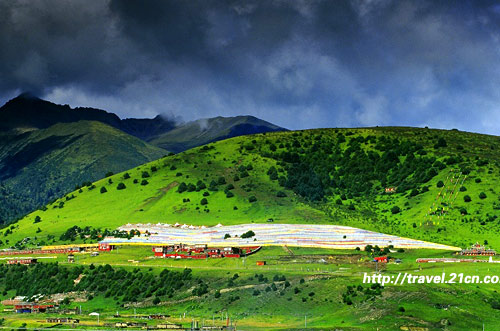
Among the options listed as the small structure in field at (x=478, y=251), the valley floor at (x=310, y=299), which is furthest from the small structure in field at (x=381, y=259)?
the small structure in field at (x=478, y=251)

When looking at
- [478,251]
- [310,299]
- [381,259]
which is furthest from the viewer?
[478,251]

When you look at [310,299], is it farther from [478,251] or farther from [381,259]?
[478,251]

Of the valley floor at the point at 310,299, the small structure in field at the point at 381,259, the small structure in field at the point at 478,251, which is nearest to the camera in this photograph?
the valley floor at the point at 310,299

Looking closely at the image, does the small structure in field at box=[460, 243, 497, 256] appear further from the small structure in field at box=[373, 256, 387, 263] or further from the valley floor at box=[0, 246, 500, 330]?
the small structure in field at box=[373, 256, 387, 263]

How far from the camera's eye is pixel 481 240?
185750mm

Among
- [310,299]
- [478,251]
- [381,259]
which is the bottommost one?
[310,299]

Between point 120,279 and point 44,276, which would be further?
point 44,276

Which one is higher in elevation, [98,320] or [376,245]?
[376,245]

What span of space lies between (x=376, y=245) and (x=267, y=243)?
29.8m

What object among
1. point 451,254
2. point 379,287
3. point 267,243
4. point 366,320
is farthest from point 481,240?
point 366,320

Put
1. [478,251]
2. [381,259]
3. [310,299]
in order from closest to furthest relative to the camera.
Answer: [310,299] < [381,259] < [478,251]

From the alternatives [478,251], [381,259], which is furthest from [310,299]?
[478,251]

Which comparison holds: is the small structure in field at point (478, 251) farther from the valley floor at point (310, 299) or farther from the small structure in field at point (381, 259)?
the small structure in field at point (381, 259)

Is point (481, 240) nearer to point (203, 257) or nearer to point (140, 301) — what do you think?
point (203, 257)
